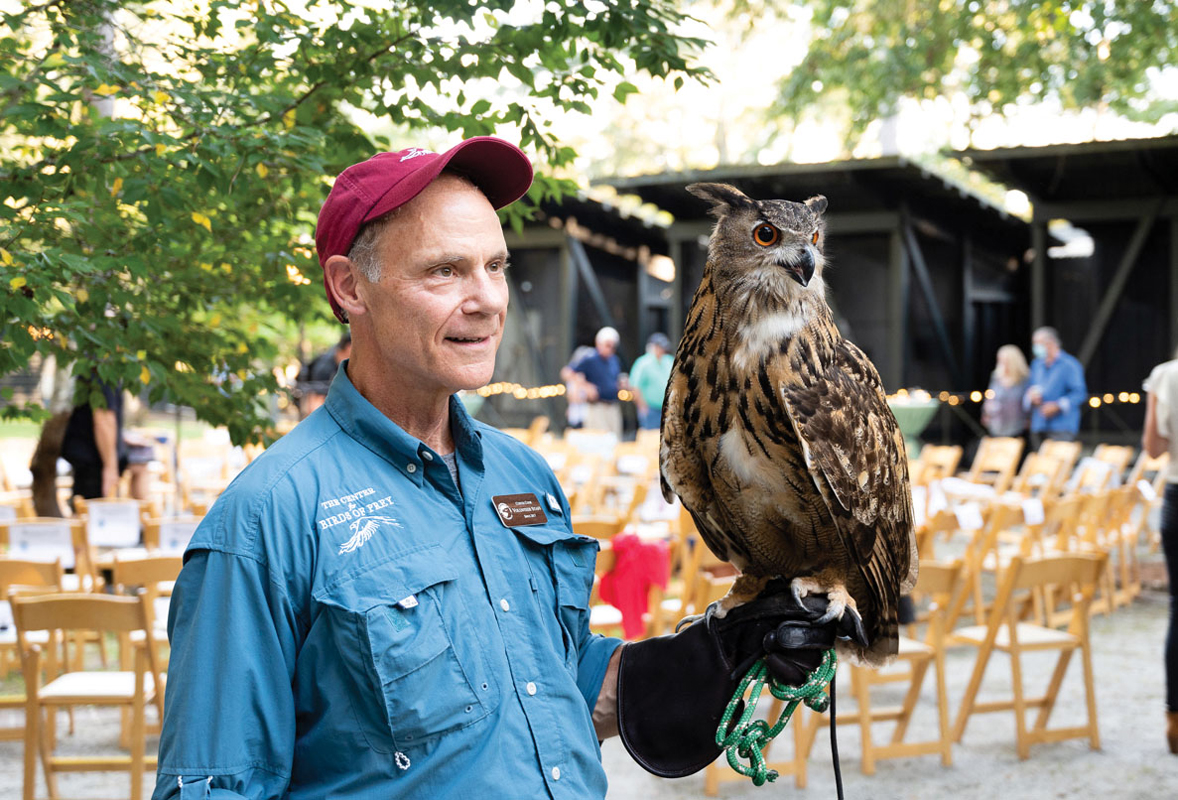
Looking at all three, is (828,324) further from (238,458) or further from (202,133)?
(238,458)

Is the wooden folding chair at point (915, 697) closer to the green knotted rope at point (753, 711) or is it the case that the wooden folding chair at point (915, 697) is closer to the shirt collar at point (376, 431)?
the green knotted rope at point (753, 711)

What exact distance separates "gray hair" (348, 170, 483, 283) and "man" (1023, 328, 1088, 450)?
11.7 m

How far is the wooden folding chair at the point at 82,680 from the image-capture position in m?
3.92

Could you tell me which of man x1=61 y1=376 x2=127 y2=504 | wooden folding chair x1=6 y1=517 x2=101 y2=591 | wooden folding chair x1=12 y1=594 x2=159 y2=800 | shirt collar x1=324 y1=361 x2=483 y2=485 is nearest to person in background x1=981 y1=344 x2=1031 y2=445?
man x1=61 y1=376 x2=127 y2=504

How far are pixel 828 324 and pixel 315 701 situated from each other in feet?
4.02

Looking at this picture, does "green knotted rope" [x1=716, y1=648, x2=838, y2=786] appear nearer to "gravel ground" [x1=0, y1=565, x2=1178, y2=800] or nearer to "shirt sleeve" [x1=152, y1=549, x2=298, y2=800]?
"shirt sleeve" [x1=152, y1=549, x2=298, y2=800]

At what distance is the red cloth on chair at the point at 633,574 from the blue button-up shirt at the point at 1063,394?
8231mm

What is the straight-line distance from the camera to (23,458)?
45.9 ft

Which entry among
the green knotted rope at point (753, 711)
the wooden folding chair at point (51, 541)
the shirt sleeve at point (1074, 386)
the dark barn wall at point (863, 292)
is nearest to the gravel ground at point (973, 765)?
the wooden folding chair at point (51, 541)

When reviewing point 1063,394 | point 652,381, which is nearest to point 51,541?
point 652,381

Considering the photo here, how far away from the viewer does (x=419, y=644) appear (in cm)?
145

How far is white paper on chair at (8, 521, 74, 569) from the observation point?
5.79 meters

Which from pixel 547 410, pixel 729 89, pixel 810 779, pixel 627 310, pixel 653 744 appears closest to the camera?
pixel 653 744

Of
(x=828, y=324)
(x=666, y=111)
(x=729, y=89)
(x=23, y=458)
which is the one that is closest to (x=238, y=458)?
(x=23, y=458)
